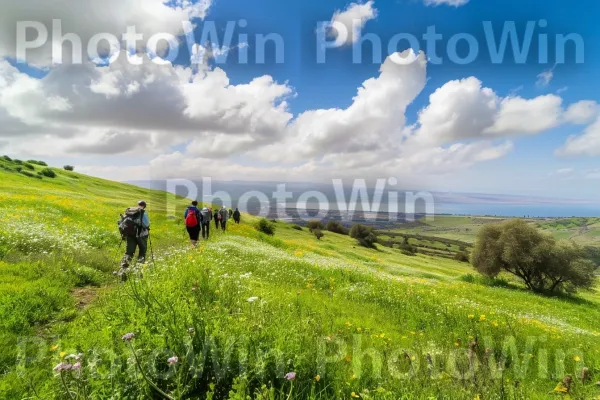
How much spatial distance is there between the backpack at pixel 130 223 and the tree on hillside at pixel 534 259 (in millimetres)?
46865

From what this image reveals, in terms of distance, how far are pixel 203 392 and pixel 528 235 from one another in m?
52.1

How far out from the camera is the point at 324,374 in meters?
4.45

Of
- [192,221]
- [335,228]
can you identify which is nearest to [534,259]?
[192,221]

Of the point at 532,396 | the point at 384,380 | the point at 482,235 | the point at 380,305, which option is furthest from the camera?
the point at 482,235

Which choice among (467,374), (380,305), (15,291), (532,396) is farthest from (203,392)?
(380,305)

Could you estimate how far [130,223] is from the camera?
12516 millimetres

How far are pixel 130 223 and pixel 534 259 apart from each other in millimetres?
48543

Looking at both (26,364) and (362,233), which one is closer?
(26,364)

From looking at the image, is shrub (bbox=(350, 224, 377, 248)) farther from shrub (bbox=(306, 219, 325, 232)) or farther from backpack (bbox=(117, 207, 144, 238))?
backpack (bbox=(117, 207, 144, 238))

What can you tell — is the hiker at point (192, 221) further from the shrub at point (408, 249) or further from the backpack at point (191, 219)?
the shrub at point (408, 249)

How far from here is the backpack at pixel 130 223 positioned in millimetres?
12477

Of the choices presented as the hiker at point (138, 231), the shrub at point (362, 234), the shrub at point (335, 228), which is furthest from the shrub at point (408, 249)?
the hiker at point (138, 231)

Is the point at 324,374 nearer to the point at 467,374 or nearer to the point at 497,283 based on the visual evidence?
the point at 467,374

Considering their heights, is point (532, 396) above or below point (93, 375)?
below
